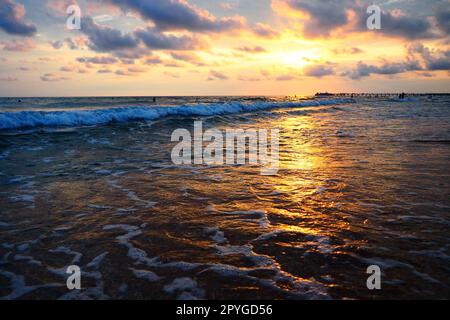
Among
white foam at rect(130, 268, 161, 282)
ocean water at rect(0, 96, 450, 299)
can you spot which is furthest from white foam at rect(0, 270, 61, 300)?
A: white foam at rect(130, 268, 161, 282)

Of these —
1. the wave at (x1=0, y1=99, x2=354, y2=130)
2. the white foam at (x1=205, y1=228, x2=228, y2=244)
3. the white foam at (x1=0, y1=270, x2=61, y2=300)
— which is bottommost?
the white foam at (x1=0, y1=270, x2=61, y2=300)

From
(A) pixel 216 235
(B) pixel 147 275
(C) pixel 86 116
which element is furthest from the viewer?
(C) pixel 86 116

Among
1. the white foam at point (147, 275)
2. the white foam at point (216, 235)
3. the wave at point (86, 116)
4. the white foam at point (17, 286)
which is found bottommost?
the white foam at point (17, 286)

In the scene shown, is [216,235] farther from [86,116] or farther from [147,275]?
[86,116]

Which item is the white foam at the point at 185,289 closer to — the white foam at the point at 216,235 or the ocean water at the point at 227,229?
the ocean water at the point at 227,229

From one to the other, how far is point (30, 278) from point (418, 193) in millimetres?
6023

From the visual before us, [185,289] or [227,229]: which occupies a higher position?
[227,229]

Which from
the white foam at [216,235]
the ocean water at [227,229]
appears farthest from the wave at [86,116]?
the white foam at [216,235]

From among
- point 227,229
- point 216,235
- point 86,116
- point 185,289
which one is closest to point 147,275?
point 185,289

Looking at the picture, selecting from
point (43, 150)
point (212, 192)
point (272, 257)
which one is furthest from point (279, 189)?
point (43, 150)

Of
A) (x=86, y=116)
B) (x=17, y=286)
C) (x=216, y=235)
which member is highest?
(x=86, y=116)

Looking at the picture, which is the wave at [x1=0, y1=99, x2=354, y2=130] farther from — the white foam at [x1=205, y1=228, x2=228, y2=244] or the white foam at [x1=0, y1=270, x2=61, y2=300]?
the white foam at [x1=205, y1=228, x2=228, y2=244]
